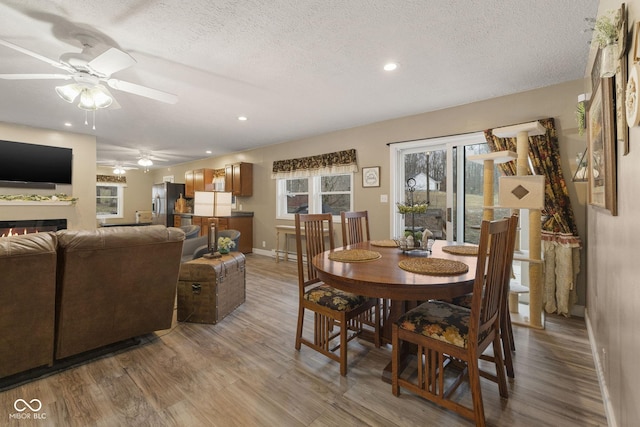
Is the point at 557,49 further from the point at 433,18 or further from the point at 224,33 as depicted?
the point at 224,33

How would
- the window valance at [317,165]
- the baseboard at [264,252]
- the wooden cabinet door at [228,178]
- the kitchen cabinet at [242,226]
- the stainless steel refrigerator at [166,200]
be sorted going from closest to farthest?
the window valance at [317,165] < the baseboard at [264,252] < the kitchen cabinet at [242,226] < the wooden cabinet door at [228,178] < the stainless steel refrigerator at [166,200]

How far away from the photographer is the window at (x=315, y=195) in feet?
16.7

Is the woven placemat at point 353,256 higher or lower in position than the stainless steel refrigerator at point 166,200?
lower

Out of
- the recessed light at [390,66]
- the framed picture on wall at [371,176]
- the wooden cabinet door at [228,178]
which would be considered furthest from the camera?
the wooden cabinet door at [228,178]

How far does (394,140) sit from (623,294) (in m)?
3.36

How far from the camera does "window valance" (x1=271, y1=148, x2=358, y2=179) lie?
4.73m

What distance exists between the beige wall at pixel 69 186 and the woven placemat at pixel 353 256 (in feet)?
17.9

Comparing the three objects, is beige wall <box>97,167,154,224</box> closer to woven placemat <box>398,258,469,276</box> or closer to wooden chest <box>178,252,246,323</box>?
wooden chest <box>178,252,246,323</box>

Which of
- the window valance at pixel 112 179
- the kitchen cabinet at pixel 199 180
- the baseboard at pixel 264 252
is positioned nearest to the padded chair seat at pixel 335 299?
the baseboard at pixel 264 252

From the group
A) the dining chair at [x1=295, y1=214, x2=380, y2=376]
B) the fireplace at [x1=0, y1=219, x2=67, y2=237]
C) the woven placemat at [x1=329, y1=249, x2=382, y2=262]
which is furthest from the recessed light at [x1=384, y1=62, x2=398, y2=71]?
the fireplace at [x1=0, y1=219, x2=67, y2=237]

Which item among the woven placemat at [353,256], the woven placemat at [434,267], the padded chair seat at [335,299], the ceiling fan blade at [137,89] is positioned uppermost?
the ceiling fan blade at [137,89]

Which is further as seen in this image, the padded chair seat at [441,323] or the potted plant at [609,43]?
the padded chair seat at [441,323]

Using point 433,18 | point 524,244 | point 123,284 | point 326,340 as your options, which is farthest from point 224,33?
point 524,244

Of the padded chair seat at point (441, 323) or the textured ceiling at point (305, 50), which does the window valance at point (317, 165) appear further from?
the padded chair seat at point (441, 323)
